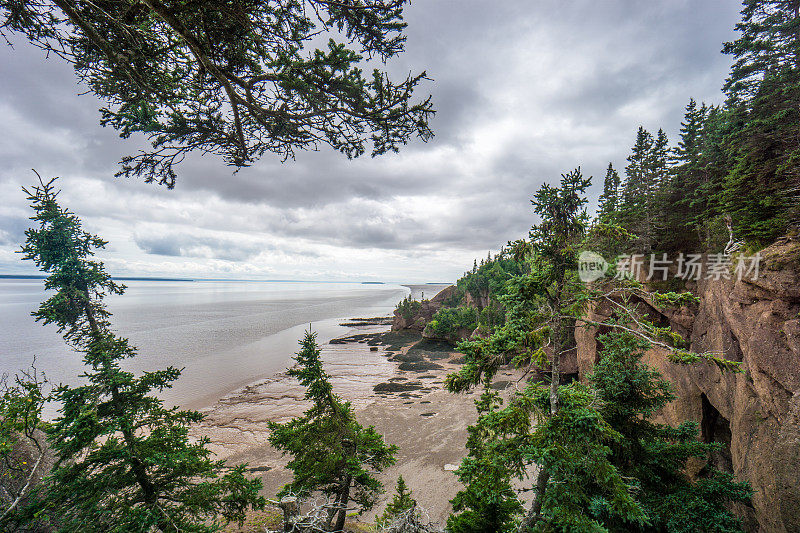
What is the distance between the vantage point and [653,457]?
7.49 metres

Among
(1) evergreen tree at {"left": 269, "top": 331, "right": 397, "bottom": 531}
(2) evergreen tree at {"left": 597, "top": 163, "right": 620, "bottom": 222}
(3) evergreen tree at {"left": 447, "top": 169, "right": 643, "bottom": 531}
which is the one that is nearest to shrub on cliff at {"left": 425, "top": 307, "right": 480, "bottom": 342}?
(2) evergreen tree at {"left": 597, "top": 163, "right": 620, "bottom": 222}

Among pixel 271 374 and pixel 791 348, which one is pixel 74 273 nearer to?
pixel 791 348

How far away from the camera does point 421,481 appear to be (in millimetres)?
14141

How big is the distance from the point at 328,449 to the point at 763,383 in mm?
13680

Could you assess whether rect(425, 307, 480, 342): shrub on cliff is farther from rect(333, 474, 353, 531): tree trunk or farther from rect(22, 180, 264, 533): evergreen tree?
rect(22, 180, 264, 533): evergreen tree

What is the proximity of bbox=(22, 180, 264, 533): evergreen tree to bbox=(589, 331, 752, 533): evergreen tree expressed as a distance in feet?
32.4

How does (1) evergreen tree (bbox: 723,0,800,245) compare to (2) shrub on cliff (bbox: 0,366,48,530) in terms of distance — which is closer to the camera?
(2) shrub on cliff (bbox: 0,366,48,530)

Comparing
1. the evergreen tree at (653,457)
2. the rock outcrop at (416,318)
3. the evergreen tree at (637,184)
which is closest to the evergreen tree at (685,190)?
the evergreen tree at (637,184)

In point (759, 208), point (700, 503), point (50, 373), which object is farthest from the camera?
point (50, 373)

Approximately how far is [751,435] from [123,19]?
1811cm

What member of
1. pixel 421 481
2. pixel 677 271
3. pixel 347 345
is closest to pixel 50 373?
pixel 347 345

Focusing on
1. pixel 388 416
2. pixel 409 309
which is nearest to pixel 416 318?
pixel 409 309

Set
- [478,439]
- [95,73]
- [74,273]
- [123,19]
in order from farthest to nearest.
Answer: [74,273]
[478,439]
[95,73]
[123,19]

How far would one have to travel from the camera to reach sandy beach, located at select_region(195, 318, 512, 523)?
14.6 metres
